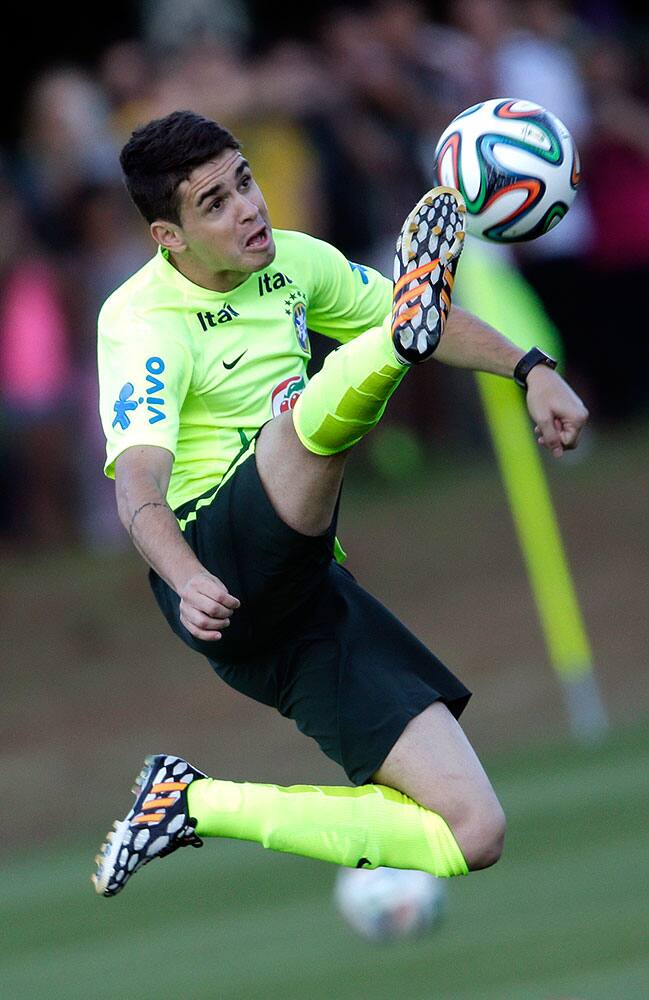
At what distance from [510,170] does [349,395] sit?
1.12 meters

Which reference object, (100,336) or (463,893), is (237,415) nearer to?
(100,336)

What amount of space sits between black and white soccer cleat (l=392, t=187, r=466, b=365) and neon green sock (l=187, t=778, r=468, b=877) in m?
1.37

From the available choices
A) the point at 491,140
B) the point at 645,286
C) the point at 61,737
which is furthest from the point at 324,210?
the point at 491,140

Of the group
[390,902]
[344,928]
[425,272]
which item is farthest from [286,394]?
[344,928]

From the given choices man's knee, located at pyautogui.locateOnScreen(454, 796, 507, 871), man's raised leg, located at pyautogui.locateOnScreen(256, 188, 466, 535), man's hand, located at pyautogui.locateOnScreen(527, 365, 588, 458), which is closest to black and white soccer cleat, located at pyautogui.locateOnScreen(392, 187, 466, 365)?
man's raised leg, located at pyautogui.locateOnScreen(256, 188, 466, 535)

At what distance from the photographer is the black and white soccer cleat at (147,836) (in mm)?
5984

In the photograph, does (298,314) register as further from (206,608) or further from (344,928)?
(344,928)

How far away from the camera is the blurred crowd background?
12.5 m

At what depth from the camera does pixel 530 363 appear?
598 centimetres

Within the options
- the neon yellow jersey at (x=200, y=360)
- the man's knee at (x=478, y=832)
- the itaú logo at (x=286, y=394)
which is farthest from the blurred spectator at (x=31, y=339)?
the man's knee at (x=478, y=832)

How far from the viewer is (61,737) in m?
13.1

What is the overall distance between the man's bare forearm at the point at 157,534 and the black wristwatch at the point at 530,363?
3.74 feet

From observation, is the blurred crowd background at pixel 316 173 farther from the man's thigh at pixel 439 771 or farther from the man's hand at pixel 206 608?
the man's hand at pixel 206 608

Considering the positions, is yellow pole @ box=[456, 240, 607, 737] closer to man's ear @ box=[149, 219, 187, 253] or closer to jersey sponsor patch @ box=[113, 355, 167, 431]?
man's ear @ box=[149, 219, 187, 253]
